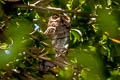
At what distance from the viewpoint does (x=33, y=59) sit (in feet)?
8.14

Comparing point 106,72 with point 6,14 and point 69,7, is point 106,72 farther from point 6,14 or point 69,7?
point 6,14

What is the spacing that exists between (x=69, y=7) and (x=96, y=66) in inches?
30.4

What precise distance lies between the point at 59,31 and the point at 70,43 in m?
0.29

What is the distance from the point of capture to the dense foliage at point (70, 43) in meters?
1.92

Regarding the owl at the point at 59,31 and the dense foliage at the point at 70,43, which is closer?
the dense foliage at the point at 70,43

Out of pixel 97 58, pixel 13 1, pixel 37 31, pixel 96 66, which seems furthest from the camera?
pixel 37 31

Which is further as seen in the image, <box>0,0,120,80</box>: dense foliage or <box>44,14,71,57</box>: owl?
<box>44,14,71,57</box>: owl

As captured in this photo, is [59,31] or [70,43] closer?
[70,43]

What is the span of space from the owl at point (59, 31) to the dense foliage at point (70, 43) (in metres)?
0.10

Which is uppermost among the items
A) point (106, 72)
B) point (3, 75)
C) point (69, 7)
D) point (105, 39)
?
point (69, 7)

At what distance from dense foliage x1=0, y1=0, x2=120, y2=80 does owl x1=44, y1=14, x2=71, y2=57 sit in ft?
0.33

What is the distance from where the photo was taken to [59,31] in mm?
2602

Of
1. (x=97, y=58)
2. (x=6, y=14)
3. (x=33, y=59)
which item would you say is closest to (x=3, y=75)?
(x=33, y=59)

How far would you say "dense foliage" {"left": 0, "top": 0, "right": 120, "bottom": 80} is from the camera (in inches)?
75.7
